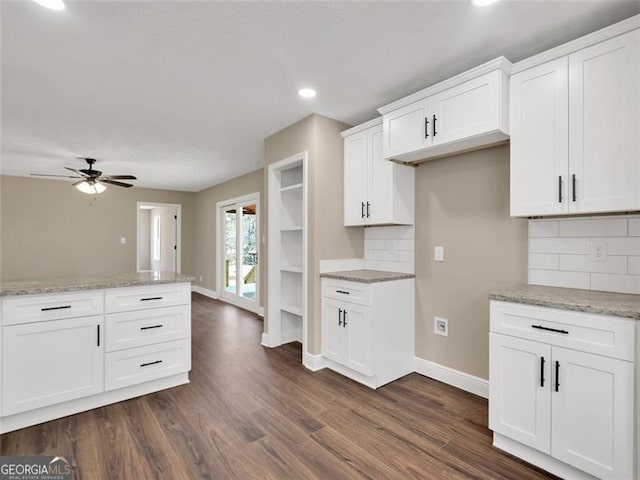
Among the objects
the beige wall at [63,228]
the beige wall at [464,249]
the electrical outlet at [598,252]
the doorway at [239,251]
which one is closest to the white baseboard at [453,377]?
the beige wall at [464,249]

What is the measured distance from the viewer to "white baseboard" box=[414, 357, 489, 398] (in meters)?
2.55

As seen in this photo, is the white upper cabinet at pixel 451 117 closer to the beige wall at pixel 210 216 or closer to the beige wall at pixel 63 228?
the beige wall at pixel 210 216

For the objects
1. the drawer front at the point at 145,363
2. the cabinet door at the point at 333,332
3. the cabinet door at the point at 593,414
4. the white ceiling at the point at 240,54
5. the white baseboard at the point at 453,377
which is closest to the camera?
the cabinet door at the point at 593,414

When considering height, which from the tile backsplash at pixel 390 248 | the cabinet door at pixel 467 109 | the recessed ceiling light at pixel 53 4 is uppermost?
the recessed ceiling light at pixel 53 4

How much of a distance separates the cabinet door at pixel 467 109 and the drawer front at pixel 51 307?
282cm

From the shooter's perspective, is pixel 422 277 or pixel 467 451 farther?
pixel 422 277

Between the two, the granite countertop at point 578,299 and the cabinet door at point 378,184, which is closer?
the granite countertop at point 578,299

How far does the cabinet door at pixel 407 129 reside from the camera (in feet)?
8.17

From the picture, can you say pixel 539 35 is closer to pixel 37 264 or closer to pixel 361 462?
pixel 361 462

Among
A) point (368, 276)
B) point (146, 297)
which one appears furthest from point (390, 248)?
point (146, 297)

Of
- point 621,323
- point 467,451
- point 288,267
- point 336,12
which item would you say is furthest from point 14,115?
point 621,323

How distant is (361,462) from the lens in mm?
1813

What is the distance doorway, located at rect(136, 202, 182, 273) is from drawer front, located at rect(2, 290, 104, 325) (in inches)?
207

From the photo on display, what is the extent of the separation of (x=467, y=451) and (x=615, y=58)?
2341 mm
